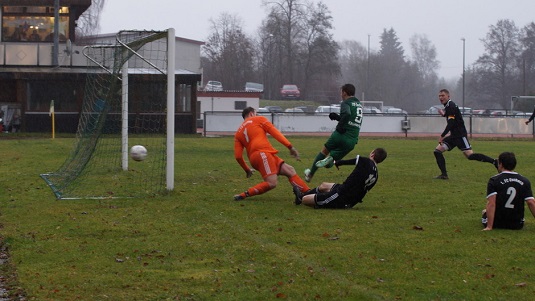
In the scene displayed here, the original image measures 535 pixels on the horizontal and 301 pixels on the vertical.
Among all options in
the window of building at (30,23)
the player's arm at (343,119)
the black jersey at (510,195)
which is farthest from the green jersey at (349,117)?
the window of building at (30,23)

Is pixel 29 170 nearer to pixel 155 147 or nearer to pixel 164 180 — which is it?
pixel 155 147

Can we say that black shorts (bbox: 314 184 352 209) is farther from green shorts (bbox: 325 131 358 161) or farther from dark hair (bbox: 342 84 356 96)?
dark hair (bbox: 342 84 356 96)

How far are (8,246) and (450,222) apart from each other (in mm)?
5752

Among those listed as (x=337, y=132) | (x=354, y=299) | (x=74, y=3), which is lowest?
(x=354, y=299)

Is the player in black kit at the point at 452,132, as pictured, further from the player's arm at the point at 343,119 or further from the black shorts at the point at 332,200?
the black shorts at the point at 332,200

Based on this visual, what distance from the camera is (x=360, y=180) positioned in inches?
478

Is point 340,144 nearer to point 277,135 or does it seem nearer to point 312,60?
point 277,135

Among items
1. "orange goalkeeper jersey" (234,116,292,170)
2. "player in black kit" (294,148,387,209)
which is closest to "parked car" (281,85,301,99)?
"orange goalkeeper jersey" (234,116,292,170)

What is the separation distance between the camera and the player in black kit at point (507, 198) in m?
10.3

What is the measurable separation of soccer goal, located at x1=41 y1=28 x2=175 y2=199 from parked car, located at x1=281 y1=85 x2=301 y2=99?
6908 cm

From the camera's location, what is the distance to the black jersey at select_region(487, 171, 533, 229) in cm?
1032

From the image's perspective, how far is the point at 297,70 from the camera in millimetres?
97812

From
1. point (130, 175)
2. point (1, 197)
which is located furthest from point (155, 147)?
point (1, 197)

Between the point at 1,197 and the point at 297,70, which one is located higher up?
the point at 297,70
